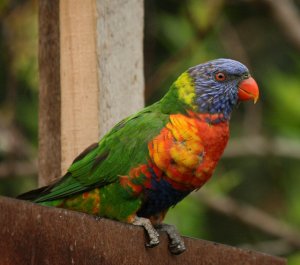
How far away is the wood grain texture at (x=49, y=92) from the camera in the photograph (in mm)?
3180

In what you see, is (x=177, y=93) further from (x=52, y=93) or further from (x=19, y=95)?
(x=19, y=95)

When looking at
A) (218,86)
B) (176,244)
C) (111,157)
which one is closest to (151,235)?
(176,244)

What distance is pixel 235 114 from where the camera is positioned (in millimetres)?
7836

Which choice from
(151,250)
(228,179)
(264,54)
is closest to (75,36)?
(151,250)

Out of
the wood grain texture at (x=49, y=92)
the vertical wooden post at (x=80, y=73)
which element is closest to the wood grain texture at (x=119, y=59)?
the vertical wooden post at (x=80, y=73)

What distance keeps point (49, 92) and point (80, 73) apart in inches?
7.0

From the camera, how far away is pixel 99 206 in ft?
10.4

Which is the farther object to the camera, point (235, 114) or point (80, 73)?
point (235, 114)

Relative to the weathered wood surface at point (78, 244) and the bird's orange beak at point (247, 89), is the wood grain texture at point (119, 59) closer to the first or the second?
the bird's orange beak at point (247, 89)

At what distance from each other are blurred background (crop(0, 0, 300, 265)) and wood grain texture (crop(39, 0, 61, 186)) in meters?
0.80

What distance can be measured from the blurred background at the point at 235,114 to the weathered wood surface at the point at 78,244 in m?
1.47

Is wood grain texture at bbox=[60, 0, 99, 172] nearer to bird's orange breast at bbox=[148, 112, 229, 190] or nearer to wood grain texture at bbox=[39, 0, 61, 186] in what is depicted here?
wood grain texture at bbox=[39, 0, 61, 186]

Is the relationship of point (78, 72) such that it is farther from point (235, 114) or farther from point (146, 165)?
point (235, 114)

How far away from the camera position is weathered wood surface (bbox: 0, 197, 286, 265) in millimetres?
2219
